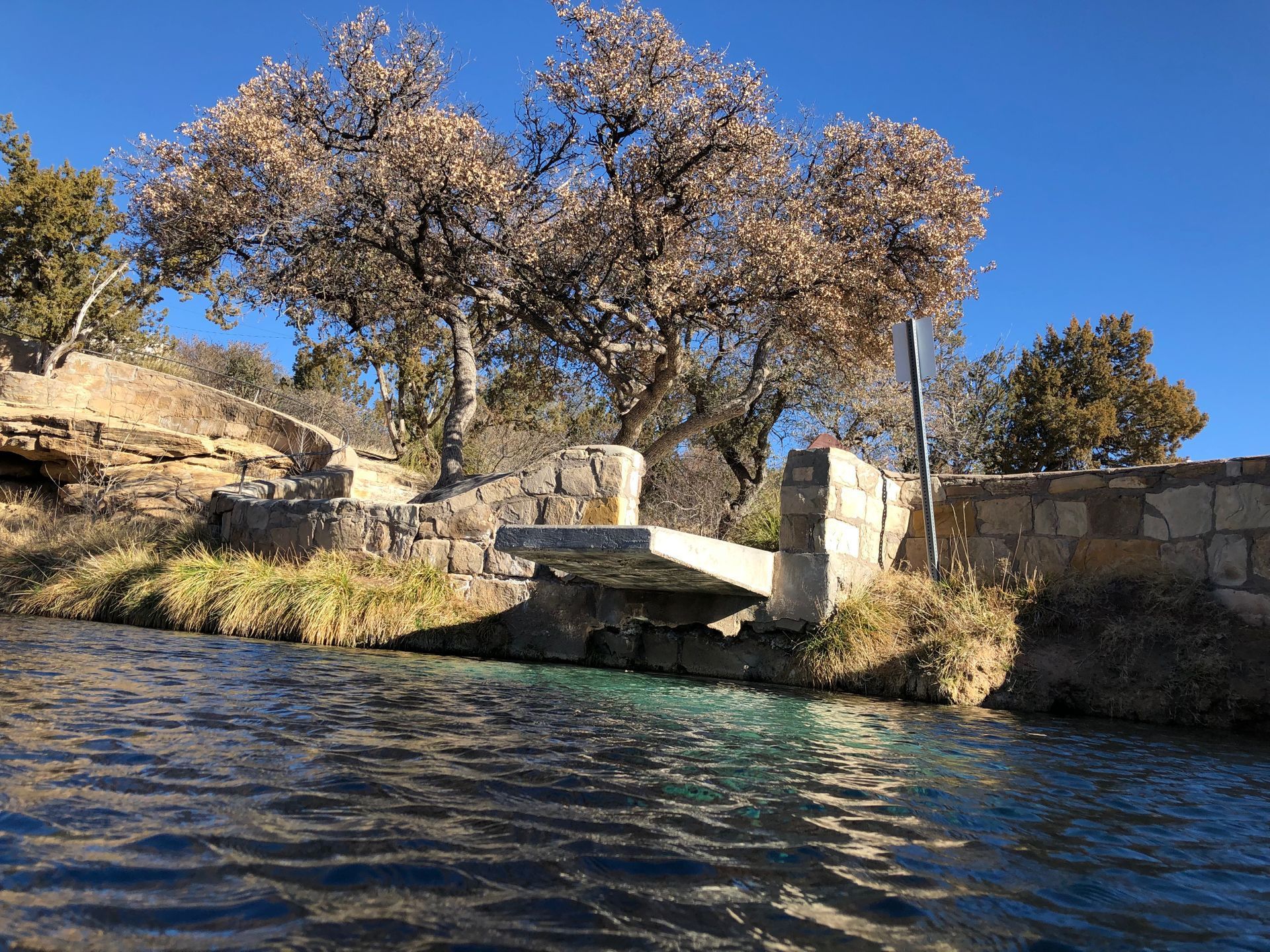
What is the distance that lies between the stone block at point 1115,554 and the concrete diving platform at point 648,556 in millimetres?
2666

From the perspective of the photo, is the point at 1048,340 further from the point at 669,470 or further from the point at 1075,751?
the point at 1075,751

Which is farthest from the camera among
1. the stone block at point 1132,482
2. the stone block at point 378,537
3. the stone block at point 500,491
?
the stone block at point 378,537

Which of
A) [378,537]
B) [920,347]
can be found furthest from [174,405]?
[920,347]

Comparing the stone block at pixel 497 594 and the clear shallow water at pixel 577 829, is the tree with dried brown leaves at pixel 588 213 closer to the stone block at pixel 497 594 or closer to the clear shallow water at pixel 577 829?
the stone block at pixel 497 594

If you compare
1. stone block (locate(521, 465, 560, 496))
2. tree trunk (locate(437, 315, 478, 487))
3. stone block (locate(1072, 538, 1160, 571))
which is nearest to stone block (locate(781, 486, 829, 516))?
stone block (locate(1072, 538, 1160, 571))

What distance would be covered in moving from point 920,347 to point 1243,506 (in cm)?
274

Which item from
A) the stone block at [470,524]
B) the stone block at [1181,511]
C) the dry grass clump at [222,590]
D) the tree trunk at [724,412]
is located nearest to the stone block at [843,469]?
the stone block at [1181,511]

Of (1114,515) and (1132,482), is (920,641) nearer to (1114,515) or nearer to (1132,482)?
(1114,515)

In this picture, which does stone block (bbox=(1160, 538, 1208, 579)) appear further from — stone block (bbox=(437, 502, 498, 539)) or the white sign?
stone block (bbox=(437, 502, 498, 539))

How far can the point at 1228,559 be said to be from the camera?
658cm

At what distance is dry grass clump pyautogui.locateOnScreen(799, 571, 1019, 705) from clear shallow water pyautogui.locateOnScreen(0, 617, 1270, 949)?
1568 mm

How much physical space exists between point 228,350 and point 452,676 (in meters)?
32.9

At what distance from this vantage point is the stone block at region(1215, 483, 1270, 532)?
652 cm

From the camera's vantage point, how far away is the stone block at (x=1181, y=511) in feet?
Answer: 22.3
